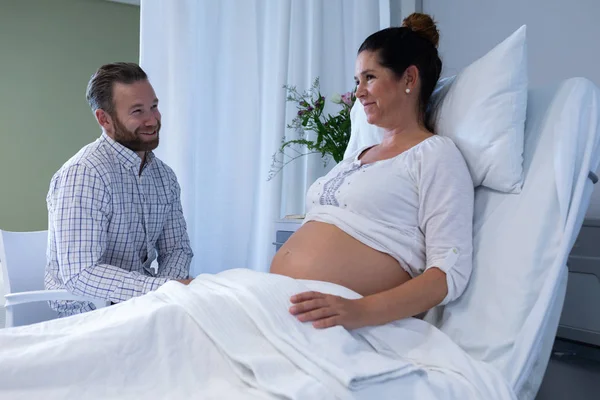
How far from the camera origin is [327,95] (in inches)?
112

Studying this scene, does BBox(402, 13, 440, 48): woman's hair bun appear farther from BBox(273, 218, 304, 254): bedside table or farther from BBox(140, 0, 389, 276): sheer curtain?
BBox(140, 0, 389, 276): sheer curtain

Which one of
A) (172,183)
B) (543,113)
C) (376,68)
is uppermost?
(376,68)

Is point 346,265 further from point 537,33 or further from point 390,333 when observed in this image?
point 537,33

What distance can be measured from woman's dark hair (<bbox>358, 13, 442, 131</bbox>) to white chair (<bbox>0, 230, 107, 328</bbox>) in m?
0.90

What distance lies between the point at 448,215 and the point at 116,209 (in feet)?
2.92

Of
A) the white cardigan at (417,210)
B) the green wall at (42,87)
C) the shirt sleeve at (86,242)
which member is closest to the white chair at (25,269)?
the shirt sleeve at (86,242)

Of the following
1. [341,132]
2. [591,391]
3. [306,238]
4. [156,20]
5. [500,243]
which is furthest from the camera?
[156,20]

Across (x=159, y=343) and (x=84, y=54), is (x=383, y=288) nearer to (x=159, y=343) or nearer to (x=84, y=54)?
(x=159, y=343)

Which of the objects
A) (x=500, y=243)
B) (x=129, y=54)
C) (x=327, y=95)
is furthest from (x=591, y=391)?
(x=129, y=54)

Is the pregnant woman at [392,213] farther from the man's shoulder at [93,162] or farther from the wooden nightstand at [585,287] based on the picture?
the wooden nightstand at [585,287]

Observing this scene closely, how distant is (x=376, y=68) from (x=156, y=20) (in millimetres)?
1470

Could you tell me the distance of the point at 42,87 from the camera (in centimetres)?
473

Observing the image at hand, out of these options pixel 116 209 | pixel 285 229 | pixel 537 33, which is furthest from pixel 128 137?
pixel 537 33

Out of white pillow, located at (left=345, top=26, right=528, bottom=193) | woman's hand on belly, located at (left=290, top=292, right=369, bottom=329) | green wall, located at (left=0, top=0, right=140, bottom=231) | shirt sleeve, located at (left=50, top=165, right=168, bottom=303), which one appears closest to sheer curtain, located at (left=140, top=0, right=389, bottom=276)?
shirt sleeve, located at (left=50, top=165, right=168, bottom=303)
